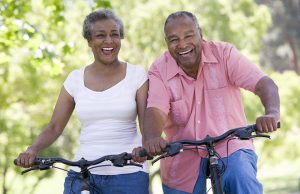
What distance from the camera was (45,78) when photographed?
1352 centimetres

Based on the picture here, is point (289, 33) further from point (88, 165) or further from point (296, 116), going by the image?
point (88, 165)

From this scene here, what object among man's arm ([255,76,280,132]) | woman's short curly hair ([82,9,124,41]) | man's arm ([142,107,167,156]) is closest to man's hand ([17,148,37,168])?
man's arm ([142,107,167,156])

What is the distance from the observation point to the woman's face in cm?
446

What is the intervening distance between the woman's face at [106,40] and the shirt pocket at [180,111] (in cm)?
52

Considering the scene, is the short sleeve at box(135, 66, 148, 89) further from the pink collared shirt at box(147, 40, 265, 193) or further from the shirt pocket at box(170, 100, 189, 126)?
the shirt pocket at box(170, 100, 189, 126)

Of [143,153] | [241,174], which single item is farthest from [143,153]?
[241,174]

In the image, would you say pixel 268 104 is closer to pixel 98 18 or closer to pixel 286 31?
pixel 98 18

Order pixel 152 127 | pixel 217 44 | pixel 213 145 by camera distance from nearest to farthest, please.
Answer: pixel 213 145 < pixel 152 127 < pixel 217 44

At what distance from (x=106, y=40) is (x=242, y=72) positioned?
2.87 ft

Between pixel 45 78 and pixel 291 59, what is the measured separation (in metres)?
33.5

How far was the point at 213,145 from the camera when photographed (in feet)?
12.6

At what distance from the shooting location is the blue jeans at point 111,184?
170 inches

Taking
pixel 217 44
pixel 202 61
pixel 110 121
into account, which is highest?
pixel 217 44

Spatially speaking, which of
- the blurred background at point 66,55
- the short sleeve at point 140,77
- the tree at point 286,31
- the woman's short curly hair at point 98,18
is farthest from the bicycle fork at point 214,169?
the tree at point 286,31
